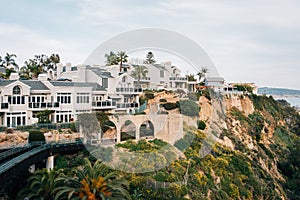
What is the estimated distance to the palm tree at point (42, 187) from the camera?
53.0 ft

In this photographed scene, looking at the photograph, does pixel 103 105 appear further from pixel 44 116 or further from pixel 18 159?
pixel 18 159

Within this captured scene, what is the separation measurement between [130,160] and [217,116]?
20284mm

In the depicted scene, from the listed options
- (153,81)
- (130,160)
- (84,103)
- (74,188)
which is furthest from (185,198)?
(153,81)

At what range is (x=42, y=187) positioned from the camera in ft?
53.9

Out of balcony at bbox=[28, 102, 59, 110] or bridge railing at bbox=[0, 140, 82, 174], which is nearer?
bridge railing at bbox=[0, 140, 82, 174]

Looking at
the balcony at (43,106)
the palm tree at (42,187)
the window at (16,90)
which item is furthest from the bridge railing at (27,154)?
the window at (16,90)

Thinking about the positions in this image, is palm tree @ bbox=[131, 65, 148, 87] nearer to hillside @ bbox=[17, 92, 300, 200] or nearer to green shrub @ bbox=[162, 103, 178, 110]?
hillside @ bbox=[17, 92, 300, 200]

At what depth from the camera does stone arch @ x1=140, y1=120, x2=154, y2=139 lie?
2759 centimetres

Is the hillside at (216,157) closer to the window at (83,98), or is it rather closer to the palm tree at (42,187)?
the palm tree at (42,187)

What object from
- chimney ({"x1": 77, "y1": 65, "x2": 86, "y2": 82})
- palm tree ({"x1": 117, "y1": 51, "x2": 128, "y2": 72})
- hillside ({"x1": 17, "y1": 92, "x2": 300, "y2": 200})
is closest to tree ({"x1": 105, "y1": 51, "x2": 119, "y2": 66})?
palm tree ({"x1": 117, "y1": 51, "x2": 128, "y2": 72})

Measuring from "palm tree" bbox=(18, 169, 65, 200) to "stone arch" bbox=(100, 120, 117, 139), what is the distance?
839 centimetres

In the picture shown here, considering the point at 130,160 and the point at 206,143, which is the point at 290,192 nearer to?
the point at 206,143

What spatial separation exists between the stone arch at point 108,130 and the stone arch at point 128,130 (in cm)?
76

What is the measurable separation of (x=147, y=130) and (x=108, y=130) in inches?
157
